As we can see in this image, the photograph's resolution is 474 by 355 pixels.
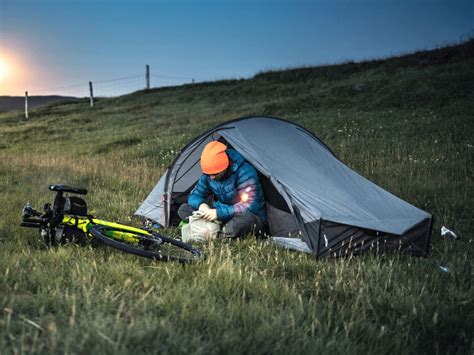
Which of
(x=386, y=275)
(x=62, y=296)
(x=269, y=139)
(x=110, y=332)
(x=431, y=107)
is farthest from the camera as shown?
(x=431, y=107)

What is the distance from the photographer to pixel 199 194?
6793mm

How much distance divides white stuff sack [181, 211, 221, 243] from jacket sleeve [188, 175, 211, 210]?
1.45 feet

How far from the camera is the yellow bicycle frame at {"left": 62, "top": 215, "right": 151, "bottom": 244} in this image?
17.0 ft

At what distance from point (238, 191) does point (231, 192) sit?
0.10 meters

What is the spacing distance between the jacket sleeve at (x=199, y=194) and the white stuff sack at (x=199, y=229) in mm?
443

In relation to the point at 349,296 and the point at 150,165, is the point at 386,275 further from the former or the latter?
the point at 150,165

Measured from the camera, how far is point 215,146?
6.15 meters

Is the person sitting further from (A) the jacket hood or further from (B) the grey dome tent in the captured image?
(B) the grey dome tent

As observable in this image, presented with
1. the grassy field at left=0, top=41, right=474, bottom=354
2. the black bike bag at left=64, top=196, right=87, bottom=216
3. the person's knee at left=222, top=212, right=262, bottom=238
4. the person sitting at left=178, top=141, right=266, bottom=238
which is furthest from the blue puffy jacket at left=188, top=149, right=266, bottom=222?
the black bike bag at left=64, top=196, right=87, bottom=216

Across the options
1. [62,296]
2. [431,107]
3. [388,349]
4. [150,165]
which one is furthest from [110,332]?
[431,107]

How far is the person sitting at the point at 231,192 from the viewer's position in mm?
6070

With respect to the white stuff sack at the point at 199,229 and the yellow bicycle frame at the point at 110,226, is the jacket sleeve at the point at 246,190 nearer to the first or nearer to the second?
the white stuff sack at the point at 199,229

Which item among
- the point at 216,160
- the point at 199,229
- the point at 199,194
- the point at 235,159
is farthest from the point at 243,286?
the point at 199,194

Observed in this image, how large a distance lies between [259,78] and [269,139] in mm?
31090
